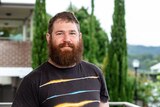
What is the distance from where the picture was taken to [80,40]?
118 cm

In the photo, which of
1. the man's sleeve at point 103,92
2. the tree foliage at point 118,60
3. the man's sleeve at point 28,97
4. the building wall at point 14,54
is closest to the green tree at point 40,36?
the building wall at point 14,54

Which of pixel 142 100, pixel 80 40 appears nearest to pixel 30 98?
pixel 80 40

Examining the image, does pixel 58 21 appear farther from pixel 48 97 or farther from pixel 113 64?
pixel 113 64

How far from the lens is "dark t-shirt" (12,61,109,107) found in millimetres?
1125

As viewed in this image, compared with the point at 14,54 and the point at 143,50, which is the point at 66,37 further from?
the point at 143,50

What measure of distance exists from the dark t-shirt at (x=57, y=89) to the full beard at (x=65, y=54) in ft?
0.08

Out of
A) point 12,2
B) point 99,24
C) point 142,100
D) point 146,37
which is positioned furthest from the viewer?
point 99,24

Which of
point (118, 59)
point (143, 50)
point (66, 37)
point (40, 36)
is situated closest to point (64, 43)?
point (66, 37)

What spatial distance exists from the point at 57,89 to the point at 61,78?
0.13 ft

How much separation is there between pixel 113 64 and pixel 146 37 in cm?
808

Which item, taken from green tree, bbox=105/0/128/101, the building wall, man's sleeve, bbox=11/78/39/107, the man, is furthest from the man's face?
the building wall

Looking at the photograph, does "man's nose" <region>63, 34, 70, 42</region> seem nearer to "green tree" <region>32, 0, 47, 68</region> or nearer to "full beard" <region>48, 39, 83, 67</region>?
"full beard" <region>48, 39, 83, 67</region>

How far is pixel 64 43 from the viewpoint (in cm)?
113

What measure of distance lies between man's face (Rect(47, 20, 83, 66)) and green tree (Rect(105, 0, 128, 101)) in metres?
7.97
